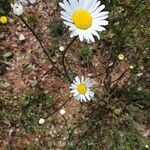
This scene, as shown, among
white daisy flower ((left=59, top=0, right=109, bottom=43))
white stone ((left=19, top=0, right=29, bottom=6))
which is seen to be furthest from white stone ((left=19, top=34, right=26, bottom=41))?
white daisy flower ((left=59, top=0, right=109, bottom=43))

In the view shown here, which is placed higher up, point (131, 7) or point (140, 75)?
point (131, 7)

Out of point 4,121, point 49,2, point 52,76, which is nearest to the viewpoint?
point 4,121

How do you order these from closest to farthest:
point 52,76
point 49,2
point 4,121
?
point 4,121
point 52,76
point 49,2

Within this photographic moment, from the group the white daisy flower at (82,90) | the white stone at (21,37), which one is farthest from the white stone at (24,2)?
the white daisy flower at (82,90)

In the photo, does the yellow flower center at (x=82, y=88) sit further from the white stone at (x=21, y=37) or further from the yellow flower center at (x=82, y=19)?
the white stone at (x=21, y=37)

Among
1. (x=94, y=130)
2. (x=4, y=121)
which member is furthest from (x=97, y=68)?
(x=4, y=121)

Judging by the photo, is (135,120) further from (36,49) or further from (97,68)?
(36,49)

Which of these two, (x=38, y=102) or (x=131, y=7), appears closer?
(x=38, y=102)

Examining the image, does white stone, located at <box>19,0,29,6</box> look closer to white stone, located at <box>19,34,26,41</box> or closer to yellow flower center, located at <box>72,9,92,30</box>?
white stone, located at <box>19,34,26,41</box>
